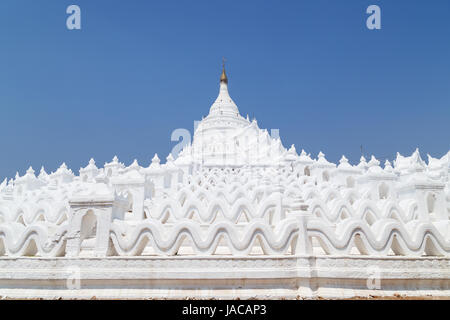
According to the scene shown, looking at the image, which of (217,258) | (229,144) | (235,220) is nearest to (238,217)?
(235,220)

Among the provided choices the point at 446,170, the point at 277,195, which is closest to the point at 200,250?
the point at 277,195

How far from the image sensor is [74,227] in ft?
19.9

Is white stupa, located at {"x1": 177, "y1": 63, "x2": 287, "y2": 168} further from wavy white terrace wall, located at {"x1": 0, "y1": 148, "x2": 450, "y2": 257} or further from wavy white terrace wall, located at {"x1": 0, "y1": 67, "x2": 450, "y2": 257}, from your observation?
wavy white terrace wall, located at {"x1": 0, "y1": 148, "x2": 450, "y2": 257}

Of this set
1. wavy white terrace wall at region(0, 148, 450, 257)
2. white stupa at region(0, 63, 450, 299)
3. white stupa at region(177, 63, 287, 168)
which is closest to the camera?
white stupa at region(0, 63, 450, 299)

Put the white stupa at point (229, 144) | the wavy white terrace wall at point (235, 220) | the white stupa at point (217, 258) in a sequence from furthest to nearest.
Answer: the white stupa at point (229, 144), the wavy white terrace wall at point (235, 220), the white stupa at point (217, 258)

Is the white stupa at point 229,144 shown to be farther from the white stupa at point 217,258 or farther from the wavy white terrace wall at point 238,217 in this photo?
the white stupa at point 217,258

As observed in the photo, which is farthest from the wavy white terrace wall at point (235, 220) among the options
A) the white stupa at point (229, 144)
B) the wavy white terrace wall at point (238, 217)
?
the white stupa at point (229, 144)

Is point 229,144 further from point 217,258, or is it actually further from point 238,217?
point 217,258

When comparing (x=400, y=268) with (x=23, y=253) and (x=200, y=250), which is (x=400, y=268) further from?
(x=23, y=253)

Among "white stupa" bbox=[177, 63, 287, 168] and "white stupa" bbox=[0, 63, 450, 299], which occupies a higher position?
"white stupa" bbox=[177, 63, 287, 168]

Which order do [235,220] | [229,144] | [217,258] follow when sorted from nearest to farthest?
[217,258] < [235,220] < [229,144]

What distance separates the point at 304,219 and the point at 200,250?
208cm

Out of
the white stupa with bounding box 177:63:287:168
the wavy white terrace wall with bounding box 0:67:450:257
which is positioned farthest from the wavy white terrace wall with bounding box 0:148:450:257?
the white stupa with bounding box 177:63:287:168
